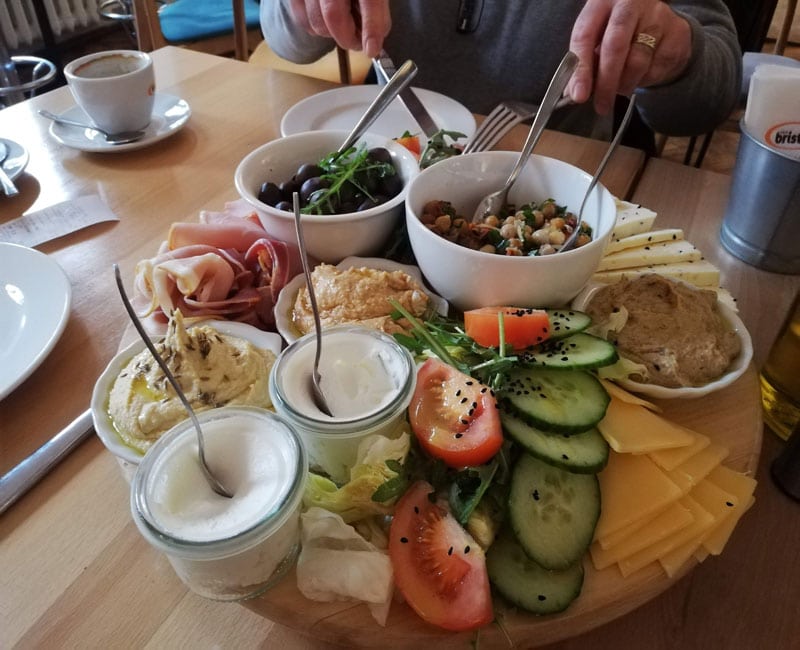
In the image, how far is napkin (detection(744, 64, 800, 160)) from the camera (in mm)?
1172

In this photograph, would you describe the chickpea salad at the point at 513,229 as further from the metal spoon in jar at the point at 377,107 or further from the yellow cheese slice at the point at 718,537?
the yellow cheese slice at the point at 718,537

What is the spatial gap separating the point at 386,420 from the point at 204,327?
1.14 feet

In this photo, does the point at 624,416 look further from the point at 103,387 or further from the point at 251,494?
the point at 103,387

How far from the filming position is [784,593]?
0.84 meters

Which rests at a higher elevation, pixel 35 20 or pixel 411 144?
pixel 411 144

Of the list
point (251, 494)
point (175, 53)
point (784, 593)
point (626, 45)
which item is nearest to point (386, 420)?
point (251, 494)

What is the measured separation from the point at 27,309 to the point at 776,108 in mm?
1465

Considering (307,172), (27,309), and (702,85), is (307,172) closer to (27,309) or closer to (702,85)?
(27,309)

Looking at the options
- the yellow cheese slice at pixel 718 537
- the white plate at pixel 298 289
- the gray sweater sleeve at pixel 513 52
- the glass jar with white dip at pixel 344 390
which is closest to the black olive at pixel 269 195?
the white plate at pixel 298 289

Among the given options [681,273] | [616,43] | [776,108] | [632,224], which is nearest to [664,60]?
[616,43]

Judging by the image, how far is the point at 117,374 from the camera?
87cm

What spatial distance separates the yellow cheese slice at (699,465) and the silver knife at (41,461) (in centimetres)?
84

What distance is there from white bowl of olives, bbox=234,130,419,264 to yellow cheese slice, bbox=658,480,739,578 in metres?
0.65

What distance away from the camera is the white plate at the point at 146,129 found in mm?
1581
